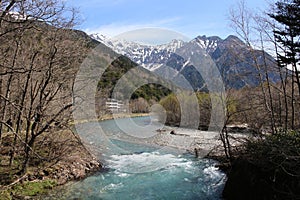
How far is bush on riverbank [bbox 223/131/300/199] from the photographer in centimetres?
670

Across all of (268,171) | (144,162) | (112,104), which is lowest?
(144,162)

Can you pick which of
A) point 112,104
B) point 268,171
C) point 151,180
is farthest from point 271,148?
point 112,104

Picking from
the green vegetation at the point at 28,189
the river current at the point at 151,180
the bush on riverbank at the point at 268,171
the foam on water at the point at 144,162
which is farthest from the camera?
the foam on water at the point at 144,162

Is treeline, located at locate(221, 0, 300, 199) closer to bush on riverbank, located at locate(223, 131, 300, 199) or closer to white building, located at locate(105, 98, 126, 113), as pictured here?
bush on riverbank, located at locate(223, 131, 300, 199)

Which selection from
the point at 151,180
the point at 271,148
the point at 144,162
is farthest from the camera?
the point at 144,162

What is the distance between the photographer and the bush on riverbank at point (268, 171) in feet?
22.0

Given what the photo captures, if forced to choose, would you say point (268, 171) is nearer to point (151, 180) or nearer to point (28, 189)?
point (151, 180)

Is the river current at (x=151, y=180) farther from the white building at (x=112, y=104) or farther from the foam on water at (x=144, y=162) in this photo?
the white building at (x=112, y=104)

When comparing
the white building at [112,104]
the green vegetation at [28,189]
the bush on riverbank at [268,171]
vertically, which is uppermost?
the white building at [112,104]

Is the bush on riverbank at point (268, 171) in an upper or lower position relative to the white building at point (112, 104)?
lower

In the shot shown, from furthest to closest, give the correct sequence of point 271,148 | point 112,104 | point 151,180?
point 112,104 → point 151,180 → point 271,148

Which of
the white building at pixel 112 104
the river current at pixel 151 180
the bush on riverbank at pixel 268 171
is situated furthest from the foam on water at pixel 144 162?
the bush on riverbank at pixel 268 171

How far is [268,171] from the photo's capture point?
24.7 feet

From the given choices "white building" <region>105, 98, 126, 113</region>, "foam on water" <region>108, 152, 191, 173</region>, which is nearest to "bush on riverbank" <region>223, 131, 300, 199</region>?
"foam on water" <region>108, 152, 191, 173</region>
